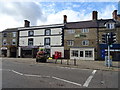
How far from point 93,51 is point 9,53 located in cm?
2707

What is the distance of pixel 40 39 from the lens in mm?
40688

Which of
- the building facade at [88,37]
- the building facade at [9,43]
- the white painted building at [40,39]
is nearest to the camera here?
the building facade at [88,37]

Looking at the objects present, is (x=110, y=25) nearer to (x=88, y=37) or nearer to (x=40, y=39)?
(x=88, y=37)

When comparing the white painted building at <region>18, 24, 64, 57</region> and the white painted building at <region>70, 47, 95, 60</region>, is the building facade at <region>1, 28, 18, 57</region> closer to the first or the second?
the white painted building at <region>18, 24, 64, 57</region>

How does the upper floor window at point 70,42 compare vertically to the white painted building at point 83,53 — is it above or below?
above

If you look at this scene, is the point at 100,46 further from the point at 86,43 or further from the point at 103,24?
the point at 103,24

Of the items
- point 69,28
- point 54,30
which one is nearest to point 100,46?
point 69,28

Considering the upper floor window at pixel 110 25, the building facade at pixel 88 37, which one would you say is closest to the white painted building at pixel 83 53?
the building facade at pixel 88 37

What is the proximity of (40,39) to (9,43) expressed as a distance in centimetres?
1246

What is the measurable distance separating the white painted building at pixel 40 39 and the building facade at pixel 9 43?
2308mm

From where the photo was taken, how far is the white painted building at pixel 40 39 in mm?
38231

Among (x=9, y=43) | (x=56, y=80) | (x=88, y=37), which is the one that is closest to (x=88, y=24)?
(x=88, y=37)

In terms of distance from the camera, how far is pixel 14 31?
149ft

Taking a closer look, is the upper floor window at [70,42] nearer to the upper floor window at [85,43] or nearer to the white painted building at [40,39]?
the white painted building at [40,39]
